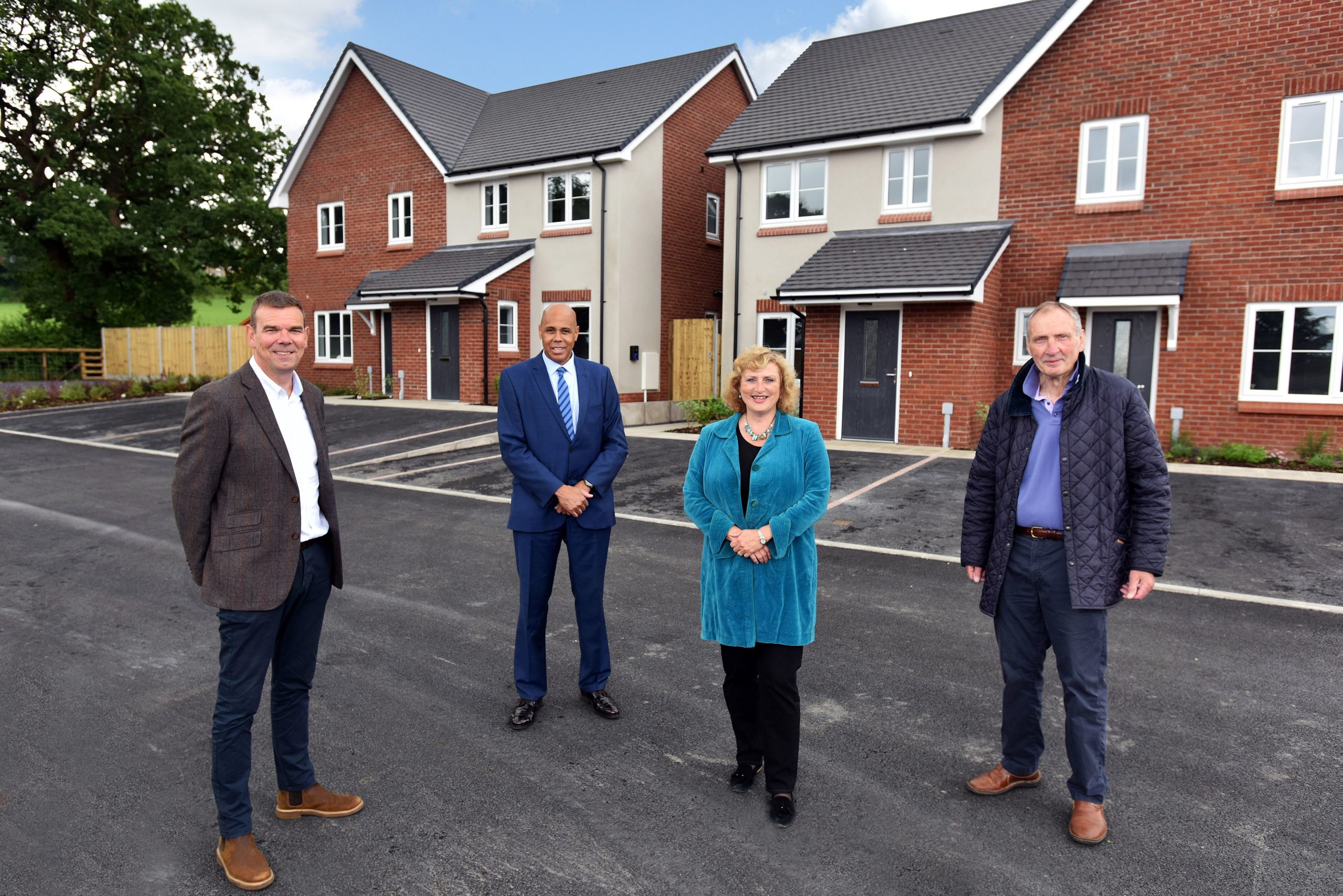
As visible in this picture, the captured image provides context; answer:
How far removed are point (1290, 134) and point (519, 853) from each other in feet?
51.8

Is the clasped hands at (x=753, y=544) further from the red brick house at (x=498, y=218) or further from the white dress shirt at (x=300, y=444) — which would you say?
the red brick house at (x=498, y=218)

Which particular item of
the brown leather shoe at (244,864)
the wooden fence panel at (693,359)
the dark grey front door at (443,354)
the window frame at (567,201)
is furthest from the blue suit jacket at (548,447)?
the dark grey front door at (443,354)

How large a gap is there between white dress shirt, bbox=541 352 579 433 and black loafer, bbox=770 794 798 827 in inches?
81.1

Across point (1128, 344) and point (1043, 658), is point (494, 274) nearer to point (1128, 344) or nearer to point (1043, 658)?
point (1128, 344)

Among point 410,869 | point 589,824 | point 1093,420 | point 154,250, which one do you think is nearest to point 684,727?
point 589,824

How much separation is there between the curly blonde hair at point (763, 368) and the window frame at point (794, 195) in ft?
48.4

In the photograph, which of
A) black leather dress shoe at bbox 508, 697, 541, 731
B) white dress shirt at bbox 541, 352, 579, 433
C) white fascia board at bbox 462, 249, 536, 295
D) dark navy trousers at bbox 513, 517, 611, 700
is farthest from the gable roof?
black leather dress shoe at bbox 508, 697, 541, 731

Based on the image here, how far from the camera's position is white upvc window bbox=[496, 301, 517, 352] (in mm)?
21719

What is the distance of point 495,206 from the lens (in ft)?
74.7

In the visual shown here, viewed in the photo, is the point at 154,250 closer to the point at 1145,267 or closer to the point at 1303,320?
the point at 1145,267

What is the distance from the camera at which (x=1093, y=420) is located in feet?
11.6

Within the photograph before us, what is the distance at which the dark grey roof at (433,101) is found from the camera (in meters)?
23.7

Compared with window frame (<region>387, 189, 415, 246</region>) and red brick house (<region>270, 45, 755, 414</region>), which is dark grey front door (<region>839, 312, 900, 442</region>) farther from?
window frame (<region>387, 189, 415, 246</region>)

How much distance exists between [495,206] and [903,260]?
452 inches
